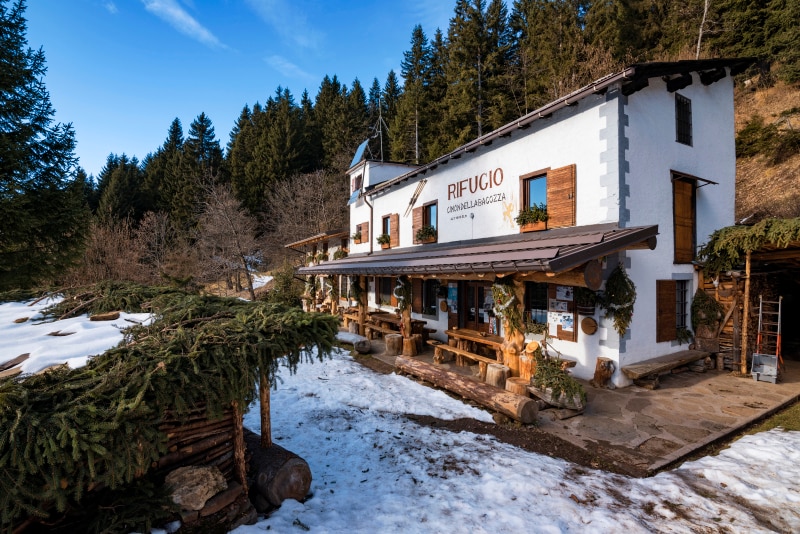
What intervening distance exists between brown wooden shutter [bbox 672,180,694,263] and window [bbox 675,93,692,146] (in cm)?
115

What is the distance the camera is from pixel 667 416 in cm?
637

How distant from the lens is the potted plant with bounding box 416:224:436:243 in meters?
12.9

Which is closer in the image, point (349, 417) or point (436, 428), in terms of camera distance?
point (436, 428)

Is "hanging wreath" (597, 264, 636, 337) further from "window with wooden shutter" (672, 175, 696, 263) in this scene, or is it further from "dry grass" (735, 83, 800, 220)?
"dry grass" (735, 83, 800, 220)

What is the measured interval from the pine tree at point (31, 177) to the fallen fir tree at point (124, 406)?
14.6ft

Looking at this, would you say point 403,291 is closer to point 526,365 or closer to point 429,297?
point 429,297

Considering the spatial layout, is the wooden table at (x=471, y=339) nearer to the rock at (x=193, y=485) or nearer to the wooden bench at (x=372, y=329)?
the wooden bench at (x=372, y=329)

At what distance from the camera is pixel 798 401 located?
7.08 meters

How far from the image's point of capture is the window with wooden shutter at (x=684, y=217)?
29.0ft

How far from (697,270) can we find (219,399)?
37.7ft

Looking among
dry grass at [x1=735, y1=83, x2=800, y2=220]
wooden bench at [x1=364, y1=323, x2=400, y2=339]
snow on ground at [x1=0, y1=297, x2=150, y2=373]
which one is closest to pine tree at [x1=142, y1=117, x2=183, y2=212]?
wooden bench at [x1=364, y1=323, x2=400, y2=339]

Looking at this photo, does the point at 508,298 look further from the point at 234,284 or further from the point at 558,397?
the point at 234,284

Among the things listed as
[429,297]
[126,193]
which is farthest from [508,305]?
[126,193]

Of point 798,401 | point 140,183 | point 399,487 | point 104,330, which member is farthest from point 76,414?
point 140,183
